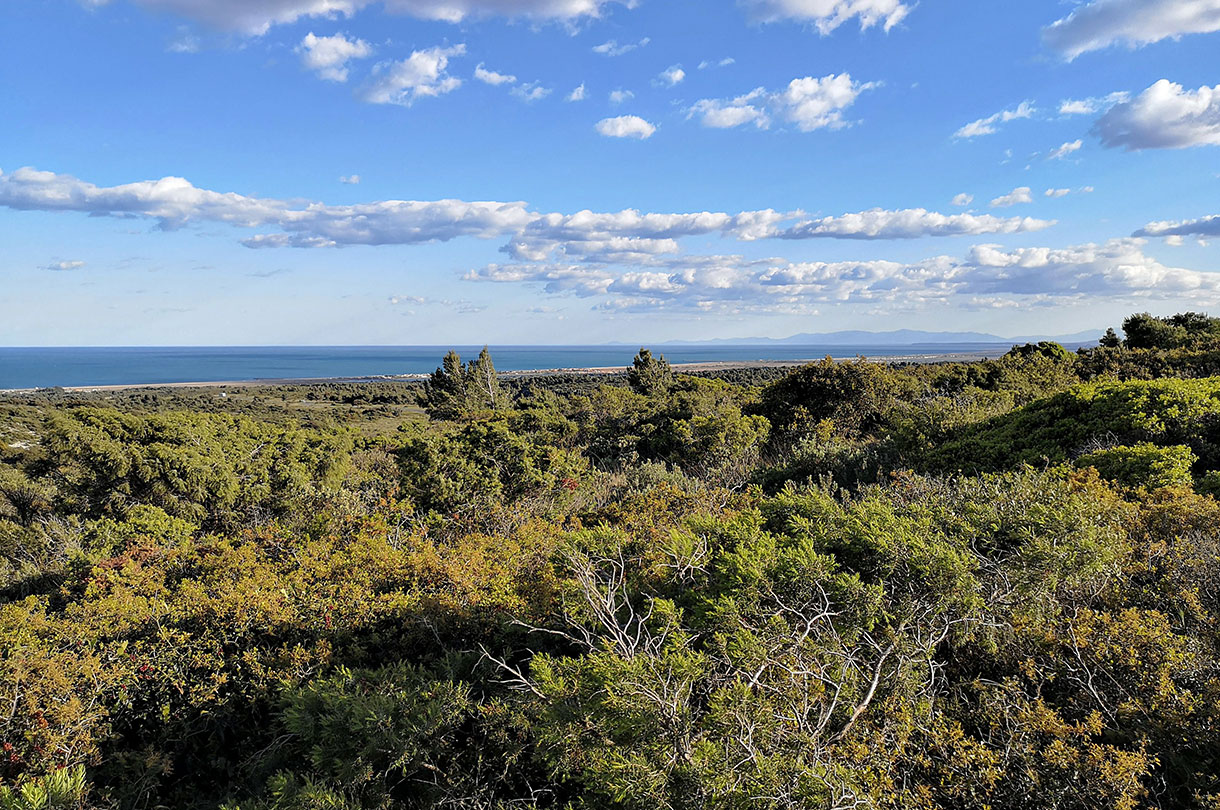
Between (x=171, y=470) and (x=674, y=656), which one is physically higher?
(x=674, y=656)

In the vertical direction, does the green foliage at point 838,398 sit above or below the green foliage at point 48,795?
above

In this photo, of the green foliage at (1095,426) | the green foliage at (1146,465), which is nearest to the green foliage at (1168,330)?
the green foliage at (1095,426)

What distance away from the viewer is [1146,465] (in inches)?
336

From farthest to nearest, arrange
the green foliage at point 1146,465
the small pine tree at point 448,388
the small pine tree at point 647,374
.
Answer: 1. the small pine tree at point 448,388
2. the small pine tree at point 647,374
3. the green foliage at point 1146,465

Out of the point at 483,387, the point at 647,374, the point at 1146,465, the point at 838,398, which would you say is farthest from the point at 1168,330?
the point at 483,387

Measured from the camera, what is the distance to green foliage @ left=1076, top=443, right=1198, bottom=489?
8141 millimetres

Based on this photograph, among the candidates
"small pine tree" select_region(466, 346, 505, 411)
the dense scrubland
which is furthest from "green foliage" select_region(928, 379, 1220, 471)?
"small pine tree" select_region(466, 346, 505, 411)

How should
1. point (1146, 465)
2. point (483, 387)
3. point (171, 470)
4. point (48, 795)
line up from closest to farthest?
point (48, 795)
point (1146, 465)
point (171, 470)
point (483, 387)

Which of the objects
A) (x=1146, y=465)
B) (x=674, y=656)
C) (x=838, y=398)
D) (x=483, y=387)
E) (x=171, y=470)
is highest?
(x=483, y=387)

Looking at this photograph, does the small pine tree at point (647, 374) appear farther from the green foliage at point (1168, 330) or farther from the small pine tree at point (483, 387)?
the green foliage at point (1168, 330)

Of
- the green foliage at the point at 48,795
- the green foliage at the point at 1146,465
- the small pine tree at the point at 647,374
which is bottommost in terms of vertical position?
the green foliage at the point at 48,795

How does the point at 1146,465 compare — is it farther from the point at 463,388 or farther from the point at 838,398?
the point at 463,388

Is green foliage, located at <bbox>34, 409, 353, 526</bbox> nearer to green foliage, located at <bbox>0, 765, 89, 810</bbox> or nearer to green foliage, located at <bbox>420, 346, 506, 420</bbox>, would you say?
green foliage, located at <bbox>0, 765, 89, 810</bbox>

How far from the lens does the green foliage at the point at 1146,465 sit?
8141mm
